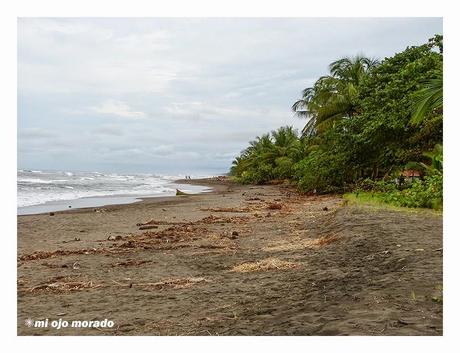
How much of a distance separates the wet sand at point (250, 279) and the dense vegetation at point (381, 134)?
9.30ft

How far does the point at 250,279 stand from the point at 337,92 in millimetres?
19280

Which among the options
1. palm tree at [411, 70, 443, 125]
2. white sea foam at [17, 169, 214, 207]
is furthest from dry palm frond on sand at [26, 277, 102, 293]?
palm tree at [411, 70, 443, 125]

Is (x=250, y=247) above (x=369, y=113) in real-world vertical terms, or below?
below

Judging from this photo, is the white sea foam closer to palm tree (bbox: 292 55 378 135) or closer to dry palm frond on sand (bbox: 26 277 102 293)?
dry palm frond on sand (bbox: 26 277 102 293)

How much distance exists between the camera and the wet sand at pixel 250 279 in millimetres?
3457

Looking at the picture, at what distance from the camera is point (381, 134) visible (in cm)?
1473

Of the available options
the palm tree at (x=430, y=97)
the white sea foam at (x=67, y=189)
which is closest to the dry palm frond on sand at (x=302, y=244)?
the palm tree at (x=430, y=97)

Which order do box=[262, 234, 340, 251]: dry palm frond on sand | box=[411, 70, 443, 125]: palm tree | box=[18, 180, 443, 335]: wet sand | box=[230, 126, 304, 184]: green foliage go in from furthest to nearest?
1. box=[230, 126, 304, 184]: green foliage
2. box=[262, 234, 340, 251]: dry palm frond on sand
3. box=[411, 70, 443, 125]: palm tree
4. box=[18, 180, 443, 335]: wet sand

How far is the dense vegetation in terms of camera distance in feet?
36.0

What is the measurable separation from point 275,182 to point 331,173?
21.8 meters

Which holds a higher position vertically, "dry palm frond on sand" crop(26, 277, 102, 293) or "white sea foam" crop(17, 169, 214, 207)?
"white sea foam" crop(17, 169, 214, 207)

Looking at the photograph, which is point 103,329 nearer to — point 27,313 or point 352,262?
point 27,313

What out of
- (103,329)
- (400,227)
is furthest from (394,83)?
(103,329)

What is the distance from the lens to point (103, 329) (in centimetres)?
345
